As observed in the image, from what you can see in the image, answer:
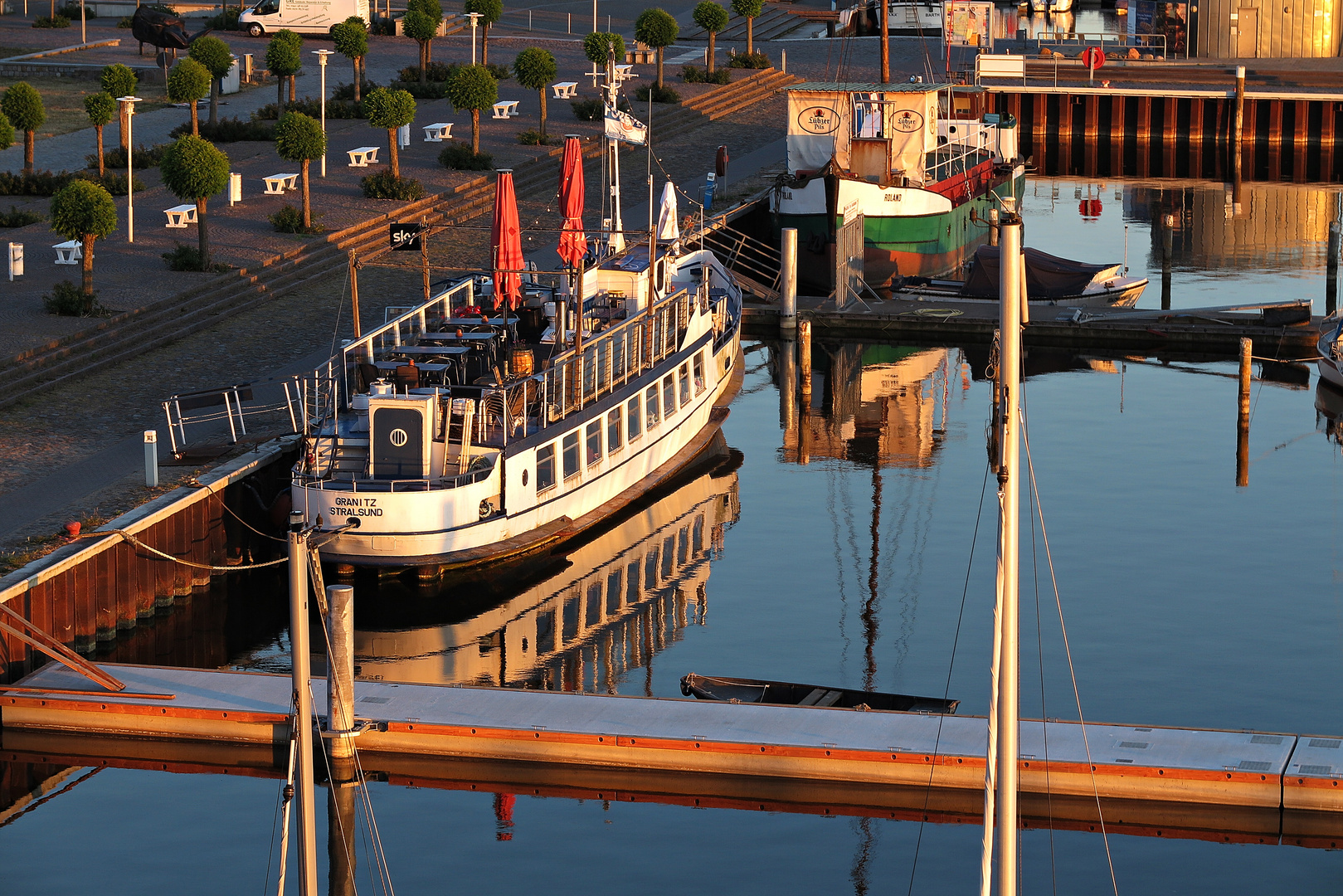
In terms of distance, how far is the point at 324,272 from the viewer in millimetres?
54094

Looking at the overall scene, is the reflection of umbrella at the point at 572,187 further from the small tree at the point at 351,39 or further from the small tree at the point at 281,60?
the small tree at the point at 351,39

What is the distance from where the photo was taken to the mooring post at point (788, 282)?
5425 cm

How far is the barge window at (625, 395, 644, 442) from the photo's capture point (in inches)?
1573

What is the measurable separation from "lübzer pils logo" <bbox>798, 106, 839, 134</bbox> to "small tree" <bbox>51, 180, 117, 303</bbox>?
2463 centimetres

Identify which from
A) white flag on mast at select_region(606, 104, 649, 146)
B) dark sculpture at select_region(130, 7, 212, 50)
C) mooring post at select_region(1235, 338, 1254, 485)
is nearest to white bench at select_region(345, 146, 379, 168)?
dark sculpture at select_region(130, 7, 212, 50)

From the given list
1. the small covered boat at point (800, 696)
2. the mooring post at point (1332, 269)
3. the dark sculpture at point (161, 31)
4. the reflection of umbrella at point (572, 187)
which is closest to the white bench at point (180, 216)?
the reflection of umbrella at point (572, 187)

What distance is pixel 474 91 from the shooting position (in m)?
65.1

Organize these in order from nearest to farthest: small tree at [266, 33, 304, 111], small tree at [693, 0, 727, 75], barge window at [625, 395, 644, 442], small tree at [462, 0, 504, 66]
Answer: barge window at [625, 395, 644, 442], small tree at [266, 33, 304, 111], small tree at [462, 0, 504, 66], small tree at [693, 0, 727, 75]

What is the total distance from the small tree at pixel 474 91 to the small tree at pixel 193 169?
15.3 metres

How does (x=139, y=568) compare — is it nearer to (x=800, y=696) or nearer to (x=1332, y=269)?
(x=800, y=696)

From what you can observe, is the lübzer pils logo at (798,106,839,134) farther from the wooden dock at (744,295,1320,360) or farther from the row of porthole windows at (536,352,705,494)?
the row of porthole windows at (536,352,705,494)

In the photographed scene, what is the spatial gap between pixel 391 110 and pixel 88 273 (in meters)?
16.1

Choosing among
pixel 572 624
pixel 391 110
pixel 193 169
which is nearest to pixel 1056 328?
pixel 391 110

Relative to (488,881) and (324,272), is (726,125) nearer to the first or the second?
(324,272)
